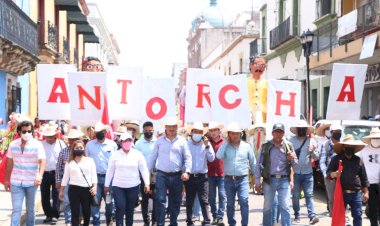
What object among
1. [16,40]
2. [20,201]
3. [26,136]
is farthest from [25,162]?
[16,40]

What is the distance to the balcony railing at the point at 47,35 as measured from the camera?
28283 millimetres

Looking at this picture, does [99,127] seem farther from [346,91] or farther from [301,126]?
[346,91]

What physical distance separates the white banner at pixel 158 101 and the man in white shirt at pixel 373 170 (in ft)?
10.8

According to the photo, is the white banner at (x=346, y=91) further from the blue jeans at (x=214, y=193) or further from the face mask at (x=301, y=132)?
the blue jeans at (x=214, y=193)

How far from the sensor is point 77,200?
1015 centimetres


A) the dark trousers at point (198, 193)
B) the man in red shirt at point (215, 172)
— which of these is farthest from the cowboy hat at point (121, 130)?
the dark trousers at point (198, 193)

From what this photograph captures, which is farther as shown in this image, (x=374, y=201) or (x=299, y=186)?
(x=299, y=186)

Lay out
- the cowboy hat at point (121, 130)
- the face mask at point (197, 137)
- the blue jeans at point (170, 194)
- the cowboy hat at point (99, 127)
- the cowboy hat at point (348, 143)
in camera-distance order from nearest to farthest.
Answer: the cowboy hat at point (348, 143) → the blue jeans at point (170, 194) → the cowboy hat at point (99, 127) → the face mask at point (197, 137) → the cowboy hat at point (121, 130)

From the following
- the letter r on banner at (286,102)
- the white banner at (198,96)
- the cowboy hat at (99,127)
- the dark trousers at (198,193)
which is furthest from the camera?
the white banner at (198,96)

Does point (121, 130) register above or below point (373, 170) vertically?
above

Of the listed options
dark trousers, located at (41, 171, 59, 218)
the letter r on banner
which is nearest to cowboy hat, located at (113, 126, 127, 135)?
dark trousers, located at (41, 171, 59, 218)

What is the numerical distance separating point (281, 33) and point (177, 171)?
80.9 ft

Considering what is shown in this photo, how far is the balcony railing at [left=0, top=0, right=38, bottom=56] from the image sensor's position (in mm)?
20406

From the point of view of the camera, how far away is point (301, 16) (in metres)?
31.6
